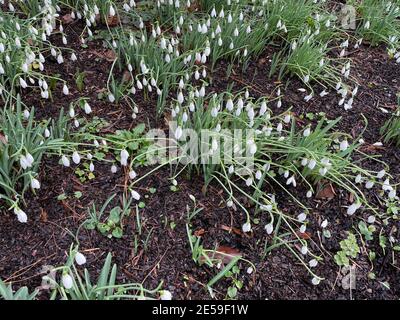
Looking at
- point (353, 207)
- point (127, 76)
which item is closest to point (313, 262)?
point (353, 207)

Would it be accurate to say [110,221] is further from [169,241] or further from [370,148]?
[370,148]

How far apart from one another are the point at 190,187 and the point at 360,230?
1.09 metres

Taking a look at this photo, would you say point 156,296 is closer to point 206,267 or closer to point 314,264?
point 206,267

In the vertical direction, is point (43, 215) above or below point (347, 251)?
above

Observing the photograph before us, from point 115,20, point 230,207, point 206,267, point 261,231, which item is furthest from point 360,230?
point 115,20

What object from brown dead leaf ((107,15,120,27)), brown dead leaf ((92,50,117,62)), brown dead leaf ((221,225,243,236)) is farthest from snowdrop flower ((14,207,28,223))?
brown dead leaf ((107,15,120,27))

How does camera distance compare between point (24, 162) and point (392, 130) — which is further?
point (392, 130)

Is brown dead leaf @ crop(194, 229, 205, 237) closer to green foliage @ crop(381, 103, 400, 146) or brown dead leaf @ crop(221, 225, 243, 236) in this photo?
brown dead leaf @ crop(221, 225, 243, 236)

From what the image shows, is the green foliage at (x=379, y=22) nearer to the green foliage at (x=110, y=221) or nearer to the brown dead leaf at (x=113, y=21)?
the brown dead leaf at (x=113, y=21)

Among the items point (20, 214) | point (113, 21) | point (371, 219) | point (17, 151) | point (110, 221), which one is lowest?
point (371, 219)

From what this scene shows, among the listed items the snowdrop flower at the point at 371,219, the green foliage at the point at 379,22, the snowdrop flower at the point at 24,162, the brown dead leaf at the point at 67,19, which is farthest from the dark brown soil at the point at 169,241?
the green foliage at the point at 379,22

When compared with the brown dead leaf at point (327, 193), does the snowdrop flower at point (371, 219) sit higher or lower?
lower

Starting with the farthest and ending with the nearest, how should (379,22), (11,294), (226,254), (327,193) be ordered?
(379,22)
(327,193)
(226,254)
(11,294)
